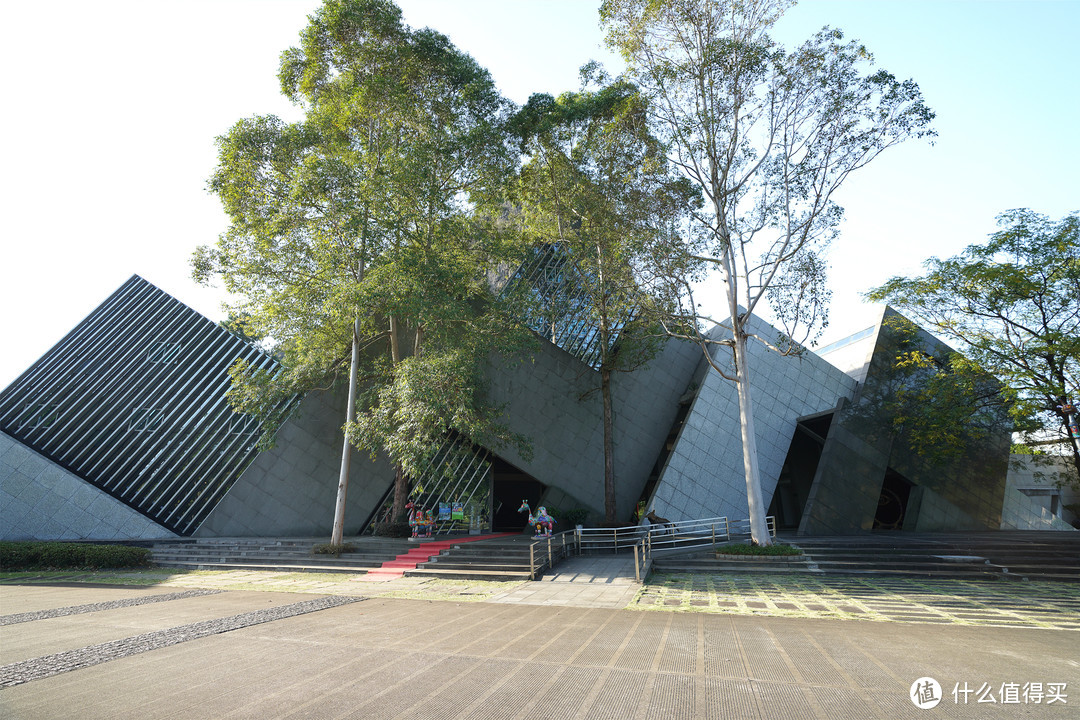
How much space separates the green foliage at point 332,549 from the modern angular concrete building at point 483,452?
3.77 meters

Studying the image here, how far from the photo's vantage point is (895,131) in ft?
45.3

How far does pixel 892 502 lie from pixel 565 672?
71.8 ft

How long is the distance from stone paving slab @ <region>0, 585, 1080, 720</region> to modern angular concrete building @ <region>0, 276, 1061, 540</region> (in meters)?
10.5

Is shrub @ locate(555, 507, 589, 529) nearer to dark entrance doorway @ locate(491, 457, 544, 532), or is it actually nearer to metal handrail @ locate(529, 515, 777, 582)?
metal handrail @ locate(529, 515, 777, 582)

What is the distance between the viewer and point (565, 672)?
5293 millimetres

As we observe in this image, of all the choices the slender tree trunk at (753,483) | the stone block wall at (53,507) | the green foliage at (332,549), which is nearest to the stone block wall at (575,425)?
the slender tree trunk at (753,483)

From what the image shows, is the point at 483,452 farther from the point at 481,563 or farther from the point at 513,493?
the point at 481,563

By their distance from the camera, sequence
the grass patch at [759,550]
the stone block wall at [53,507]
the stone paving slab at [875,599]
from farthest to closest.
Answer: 1. the stone block wall at [53,507]
2. the grass patch at [759,550]
3. the stone paving slab at [875,599]

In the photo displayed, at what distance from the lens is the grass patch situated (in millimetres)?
12969

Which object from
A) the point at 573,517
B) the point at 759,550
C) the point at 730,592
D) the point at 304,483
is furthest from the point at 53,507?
the point at 759,550

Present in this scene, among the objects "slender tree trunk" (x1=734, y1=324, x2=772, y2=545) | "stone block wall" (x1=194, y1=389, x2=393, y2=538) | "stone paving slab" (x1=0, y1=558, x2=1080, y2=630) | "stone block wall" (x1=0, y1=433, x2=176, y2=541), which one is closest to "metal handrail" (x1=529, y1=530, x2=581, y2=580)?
"stone paving slab" (x1=0, y1=558, x2=1080, y2=630)

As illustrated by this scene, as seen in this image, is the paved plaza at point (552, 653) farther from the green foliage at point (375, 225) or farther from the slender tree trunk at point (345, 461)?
the green foliage at point (375, 225)

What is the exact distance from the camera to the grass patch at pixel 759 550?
13.0m

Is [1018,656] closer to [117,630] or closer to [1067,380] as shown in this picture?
[117,630]
